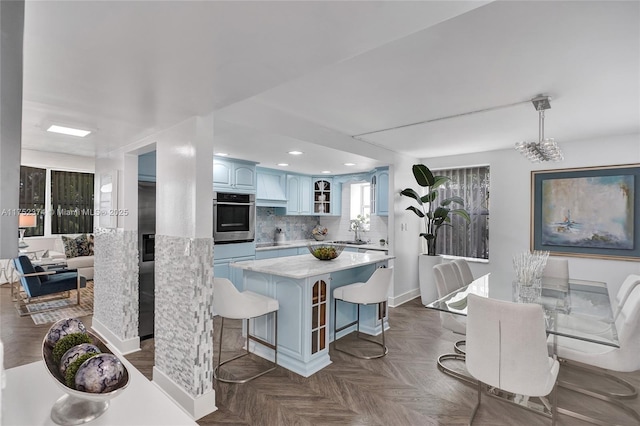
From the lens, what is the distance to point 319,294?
3.05 m

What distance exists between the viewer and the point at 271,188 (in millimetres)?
5629

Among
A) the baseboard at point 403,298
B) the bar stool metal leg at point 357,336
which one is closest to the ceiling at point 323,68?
the bar stool metal leg at point 357,336

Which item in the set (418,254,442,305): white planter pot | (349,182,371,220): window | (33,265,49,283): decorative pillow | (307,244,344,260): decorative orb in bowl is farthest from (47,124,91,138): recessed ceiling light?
(349,182,371,220): window

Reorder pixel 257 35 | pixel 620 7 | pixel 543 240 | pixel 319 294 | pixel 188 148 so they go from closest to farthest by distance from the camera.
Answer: pixel 257 35
pixel 620 7
pixel 188 148
pixel 319 294
pixel 543 240

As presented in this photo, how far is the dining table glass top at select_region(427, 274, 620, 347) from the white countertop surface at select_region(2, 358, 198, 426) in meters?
2.04

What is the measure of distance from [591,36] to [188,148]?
102 inches

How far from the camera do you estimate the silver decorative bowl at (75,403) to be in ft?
3.08

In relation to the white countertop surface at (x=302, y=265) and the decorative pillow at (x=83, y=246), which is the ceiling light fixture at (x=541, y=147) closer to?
the white countertop surface at (x=302, y=265)

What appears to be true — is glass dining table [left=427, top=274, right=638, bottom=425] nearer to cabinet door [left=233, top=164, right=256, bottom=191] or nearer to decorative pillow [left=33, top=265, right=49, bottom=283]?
cabinet door [left=233, top=164, right=256, bottom=191]

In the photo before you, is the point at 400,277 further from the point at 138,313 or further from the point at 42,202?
the point at 42,202

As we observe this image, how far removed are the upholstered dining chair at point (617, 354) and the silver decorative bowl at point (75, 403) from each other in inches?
107

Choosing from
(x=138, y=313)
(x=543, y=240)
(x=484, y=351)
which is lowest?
(x=138, y=313)

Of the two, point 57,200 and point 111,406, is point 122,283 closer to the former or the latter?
point 111,406

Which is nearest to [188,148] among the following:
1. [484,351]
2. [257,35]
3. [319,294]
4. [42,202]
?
[257,35]
